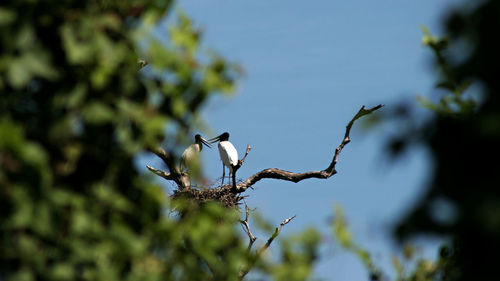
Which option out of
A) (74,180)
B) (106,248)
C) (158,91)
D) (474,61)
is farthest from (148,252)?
(474,61)

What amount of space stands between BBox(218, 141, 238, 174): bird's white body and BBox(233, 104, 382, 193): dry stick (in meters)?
1.04

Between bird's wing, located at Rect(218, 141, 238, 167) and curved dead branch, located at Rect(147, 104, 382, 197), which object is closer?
curved dead branch, located at Rect(147, 104, 382, 197)

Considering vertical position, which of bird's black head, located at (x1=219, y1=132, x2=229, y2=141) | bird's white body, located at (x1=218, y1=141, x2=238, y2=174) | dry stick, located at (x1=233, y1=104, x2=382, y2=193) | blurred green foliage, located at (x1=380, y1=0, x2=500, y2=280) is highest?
bird's black head, located at (x1=219, y1=132, x2=229, y2=141)

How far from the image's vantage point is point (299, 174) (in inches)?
504

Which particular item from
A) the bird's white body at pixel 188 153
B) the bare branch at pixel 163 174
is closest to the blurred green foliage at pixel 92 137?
the bird's white body at pixel 188 153

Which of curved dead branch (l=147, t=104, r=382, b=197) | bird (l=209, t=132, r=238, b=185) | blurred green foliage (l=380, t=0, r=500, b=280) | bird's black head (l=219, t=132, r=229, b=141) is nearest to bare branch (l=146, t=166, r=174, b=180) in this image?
curved dead branch (l=147, t=104, r=382, b=197)

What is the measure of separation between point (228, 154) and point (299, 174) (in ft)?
11.9

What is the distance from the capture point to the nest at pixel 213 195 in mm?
14008

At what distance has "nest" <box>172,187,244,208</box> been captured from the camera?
1401 cm

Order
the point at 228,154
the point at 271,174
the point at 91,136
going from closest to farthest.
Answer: the point at 91,136 → the point at 271,174 → the point at 228,154

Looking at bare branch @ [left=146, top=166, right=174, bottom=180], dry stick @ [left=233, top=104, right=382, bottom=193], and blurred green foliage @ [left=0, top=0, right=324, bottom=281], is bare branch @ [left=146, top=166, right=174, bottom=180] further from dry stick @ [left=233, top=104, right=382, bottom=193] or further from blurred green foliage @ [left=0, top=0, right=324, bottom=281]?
blurred green foliage @ [left=0, top=0, right=324, bottom=281]

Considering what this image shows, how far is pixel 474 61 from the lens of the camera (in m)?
2.81

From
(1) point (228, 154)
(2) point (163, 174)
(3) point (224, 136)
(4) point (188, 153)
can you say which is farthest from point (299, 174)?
(3) point (224, 136)

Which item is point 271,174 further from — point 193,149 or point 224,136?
point 224,136
